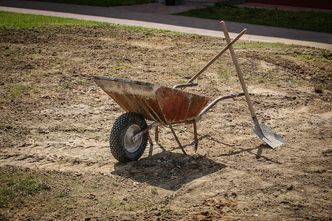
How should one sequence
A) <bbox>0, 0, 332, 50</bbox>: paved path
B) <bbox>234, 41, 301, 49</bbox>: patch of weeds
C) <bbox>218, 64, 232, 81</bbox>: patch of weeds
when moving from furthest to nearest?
1. <bbox>0, 0, 332, 50</bbox>: paved path
2. <bbox>234, 41, 301, 49</bbox>: patch of weeds
3. <bbox>218, 64, 232, 81</bbox>: patch of weeds

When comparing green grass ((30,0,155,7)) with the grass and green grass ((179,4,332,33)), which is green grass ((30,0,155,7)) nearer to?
green grass ((179,4,332,33))

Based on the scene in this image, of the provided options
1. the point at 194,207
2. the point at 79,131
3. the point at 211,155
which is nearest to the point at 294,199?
the point at 194,207

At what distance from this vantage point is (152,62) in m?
11.8

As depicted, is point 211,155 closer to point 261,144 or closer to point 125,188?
point 261,144

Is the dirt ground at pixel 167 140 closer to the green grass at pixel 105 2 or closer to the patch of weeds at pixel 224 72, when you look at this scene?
the patch of weeds at pixel 224 72

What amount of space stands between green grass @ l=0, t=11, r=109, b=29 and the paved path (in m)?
0.74

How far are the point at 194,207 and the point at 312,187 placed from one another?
1.45m

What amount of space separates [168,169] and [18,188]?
5.88 ft

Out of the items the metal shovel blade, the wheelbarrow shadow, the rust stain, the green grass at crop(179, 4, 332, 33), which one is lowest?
the wheelbarrow shadow

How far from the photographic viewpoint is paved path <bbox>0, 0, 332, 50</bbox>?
1475cm

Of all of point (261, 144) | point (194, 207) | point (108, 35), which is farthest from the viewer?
point (108, 35)

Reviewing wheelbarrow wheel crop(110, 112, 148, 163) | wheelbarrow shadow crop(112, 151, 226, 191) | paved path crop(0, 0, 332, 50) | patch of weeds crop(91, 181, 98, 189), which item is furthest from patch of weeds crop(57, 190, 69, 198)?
paved path crop(0, 0, 332, 50)

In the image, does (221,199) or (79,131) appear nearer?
(221,199)

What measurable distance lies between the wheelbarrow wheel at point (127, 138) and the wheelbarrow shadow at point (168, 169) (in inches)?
5.0
